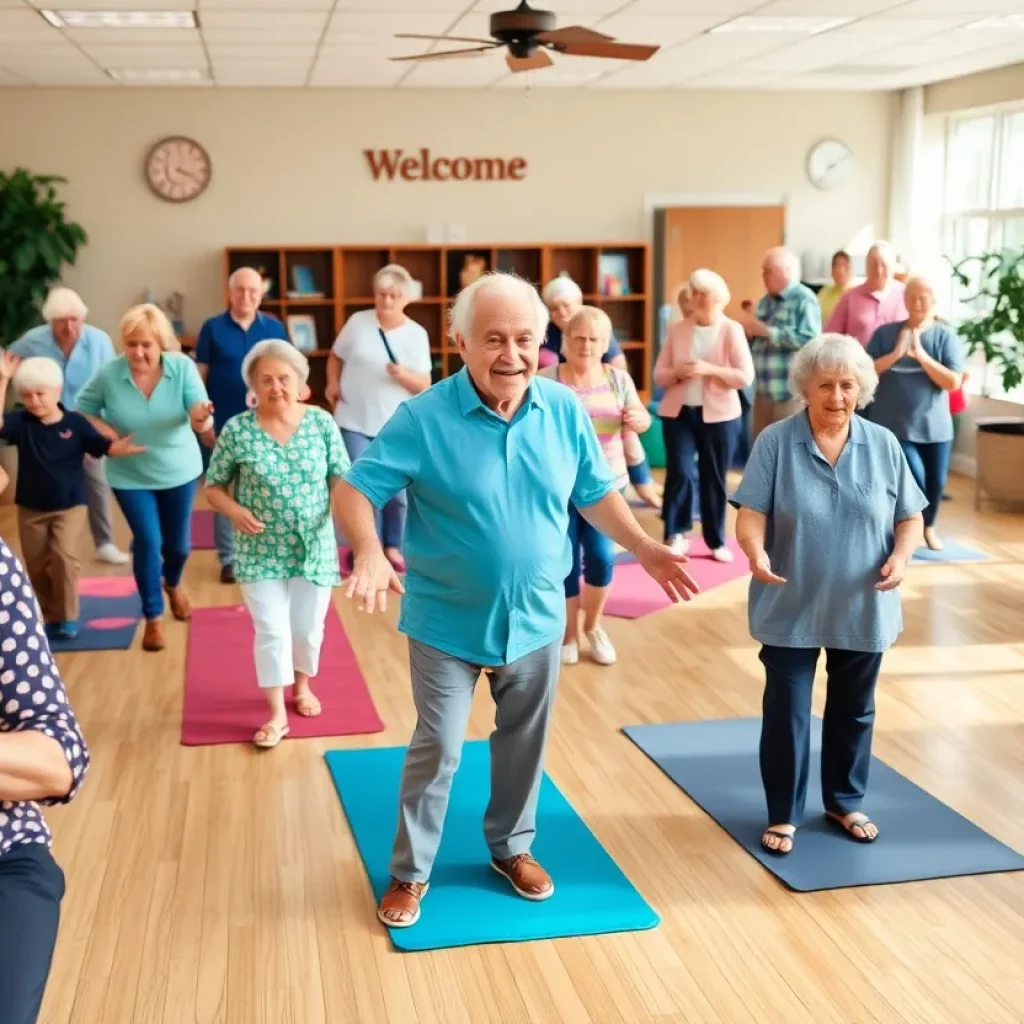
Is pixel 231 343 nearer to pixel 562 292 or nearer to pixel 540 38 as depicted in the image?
pixel 562 292

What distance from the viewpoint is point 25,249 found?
31.7 ft

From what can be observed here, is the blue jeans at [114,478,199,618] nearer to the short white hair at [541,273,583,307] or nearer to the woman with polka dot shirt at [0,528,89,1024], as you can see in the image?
the short white hair at [541,273,583,307]

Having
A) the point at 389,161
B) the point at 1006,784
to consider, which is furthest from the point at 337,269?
the point at 1006,784

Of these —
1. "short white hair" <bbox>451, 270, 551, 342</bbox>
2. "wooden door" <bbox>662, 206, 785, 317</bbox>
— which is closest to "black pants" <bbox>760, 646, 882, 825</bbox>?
"short white hair" <bbox>451, 270, 551, 342</bbox>

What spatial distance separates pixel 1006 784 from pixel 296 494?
2434 mm

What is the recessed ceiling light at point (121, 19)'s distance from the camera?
23.2 ft

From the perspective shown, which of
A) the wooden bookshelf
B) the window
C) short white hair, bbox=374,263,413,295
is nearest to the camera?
short white hair, bbox=374,263,413,295

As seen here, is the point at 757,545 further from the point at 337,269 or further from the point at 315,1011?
the point at 337,269

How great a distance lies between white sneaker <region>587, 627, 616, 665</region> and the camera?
5574mm

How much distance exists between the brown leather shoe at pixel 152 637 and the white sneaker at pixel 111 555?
1.75 m

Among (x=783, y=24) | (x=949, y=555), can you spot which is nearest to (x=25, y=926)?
(x=949, y=555)

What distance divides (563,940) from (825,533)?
1.24 m

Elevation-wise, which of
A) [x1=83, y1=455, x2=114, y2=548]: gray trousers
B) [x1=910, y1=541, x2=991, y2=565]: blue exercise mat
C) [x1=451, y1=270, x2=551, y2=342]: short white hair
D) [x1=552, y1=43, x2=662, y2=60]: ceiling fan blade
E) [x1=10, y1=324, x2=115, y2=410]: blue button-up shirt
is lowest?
[x1=910, y1=541, x2=991, y2=565]: blue exercise mat

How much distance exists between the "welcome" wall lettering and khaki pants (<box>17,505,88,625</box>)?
534 cm
